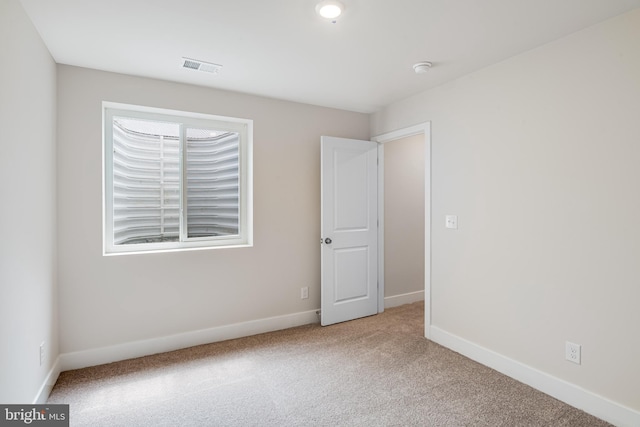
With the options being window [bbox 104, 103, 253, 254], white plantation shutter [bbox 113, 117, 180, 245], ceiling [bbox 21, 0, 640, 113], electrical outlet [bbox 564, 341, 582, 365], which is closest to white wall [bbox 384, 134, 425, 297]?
ceiling [bbox 21, 0, 640, 113]

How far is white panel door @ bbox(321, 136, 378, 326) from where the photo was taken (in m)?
3.69

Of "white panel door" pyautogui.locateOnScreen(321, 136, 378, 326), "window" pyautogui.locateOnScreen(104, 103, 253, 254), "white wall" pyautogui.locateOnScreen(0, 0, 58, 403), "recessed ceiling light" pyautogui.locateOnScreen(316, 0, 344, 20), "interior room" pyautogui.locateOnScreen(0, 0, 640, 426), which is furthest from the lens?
"white panel door" pyautogui.locateOnScreen(321, 136, 378, 326)

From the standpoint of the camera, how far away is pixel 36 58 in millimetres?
2137

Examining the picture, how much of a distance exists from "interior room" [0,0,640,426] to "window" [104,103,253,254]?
96 millimetres

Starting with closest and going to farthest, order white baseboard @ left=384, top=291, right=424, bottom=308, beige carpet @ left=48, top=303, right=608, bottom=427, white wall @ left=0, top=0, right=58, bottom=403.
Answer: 1. white wall @ left=0, top=0, right=58, bottom=403
2. beige carpet @ left=48, top=303, right=608, bottom=427
3. white baseboard @ left=384, top=291, right=424, bottom=308

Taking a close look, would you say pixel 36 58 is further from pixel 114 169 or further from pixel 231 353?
pixel 231 353

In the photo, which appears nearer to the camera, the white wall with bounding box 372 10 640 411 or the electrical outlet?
the white wall with bounding box 372 10 640 411

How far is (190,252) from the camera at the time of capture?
3.14m

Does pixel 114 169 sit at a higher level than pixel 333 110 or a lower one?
lower

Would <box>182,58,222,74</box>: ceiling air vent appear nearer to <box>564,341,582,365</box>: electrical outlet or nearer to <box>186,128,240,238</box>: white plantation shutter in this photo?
Result: <box>186,128,240,238</box>: white plantation shutter

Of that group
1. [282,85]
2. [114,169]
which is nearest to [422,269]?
[282,85]

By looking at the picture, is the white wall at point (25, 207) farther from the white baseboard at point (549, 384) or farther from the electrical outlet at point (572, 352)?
the electrical outlet at point (572, 352)

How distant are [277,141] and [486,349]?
8.91 ft

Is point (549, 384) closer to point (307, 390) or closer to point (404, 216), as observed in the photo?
point (307, 390)
